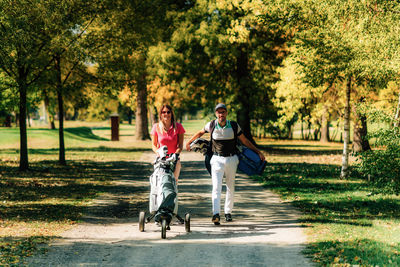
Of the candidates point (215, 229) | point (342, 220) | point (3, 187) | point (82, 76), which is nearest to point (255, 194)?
point (342, 220)

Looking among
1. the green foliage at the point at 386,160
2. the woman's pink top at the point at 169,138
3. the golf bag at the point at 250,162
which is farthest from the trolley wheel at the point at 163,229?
the green foliage at the point at 386,160

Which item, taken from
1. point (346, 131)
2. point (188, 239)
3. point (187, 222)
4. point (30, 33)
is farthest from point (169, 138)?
point (346, 131)

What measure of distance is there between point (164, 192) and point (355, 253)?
3.02m

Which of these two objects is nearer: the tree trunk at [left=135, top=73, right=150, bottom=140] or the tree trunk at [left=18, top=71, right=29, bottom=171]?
the tree trunk at [left=18, top=71, right=29, bottom=171]

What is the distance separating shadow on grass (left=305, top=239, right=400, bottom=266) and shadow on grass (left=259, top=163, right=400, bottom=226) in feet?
5.45

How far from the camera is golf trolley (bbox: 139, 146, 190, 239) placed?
7352 millimetres

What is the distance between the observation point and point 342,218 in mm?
8836

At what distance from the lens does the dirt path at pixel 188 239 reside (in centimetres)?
610

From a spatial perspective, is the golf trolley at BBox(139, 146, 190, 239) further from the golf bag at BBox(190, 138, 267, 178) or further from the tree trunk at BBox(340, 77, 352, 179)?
the tree trunk at BBox(340, 77, 352, 179)

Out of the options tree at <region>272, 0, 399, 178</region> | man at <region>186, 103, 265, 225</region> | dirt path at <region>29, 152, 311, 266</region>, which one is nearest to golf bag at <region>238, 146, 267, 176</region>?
man at <region>186, 103, 265, 225</region>

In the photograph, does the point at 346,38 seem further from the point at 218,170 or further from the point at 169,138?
the point at 169,138

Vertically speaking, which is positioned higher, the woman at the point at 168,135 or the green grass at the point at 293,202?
the woman at the point at 168,135

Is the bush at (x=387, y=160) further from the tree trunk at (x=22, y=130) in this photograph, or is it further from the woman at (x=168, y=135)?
the tree trunk at (x=22, y=130)

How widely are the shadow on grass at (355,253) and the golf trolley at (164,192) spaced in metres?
2.20
